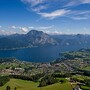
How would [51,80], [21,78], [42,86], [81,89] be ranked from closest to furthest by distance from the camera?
[81,89], [42,86], [51,80], [21,78]

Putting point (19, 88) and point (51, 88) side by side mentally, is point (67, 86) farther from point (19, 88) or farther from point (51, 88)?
point (19, 88)

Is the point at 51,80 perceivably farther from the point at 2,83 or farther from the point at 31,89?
the point at 2,83

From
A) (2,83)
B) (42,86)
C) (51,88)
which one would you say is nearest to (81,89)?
(51,88)

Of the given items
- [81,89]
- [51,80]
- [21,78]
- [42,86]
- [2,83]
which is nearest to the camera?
[81,89]

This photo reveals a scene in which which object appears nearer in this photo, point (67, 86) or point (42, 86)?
point (67, 86)

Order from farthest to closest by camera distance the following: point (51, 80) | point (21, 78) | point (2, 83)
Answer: point (21, 78), point (2, 83), point (51, 80)

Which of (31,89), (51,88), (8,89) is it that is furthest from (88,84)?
(8,89)

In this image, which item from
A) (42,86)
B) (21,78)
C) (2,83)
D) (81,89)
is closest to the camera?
(81,89)

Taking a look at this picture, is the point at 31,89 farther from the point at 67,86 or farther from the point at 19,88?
the point at 67,86

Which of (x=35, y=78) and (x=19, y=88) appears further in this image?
(x=35, y=78)
